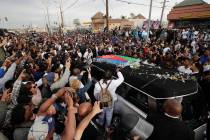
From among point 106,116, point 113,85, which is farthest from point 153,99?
Answer: point 106,116

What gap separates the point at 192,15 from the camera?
1059 inches

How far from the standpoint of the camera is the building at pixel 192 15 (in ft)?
81.3

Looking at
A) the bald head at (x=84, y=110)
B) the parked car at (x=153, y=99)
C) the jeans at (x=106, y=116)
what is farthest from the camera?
the jeans at (x=106, y=116)

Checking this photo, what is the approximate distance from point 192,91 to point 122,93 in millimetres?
1577

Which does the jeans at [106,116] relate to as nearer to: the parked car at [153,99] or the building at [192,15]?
the parked car at [153,99]

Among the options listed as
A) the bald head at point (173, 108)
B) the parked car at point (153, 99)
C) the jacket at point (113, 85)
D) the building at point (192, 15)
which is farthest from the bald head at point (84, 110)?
the building at point (192, 15)

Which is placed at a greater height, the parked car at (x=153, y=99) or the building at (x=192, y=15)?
the building at (x=192, y=15)

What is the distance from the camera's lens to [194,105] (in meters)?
3.88

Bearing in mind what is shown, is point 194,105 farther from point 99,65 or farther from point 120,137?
point 99,65

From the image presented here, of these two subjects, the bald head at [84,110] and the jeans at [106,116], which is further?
the jeans at [106,116]

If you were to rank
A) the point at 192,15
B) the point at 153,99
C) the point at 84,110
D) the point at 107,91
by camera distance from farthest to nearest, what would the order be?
1. the point at 192,15
2. the point at 107,91
3. the point at 153,99
4. the point at 84,110

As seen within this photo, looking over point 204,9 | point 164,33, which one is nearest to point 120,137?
point 164,33

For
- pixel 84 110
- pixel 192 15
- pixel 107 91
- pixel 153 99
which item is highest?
pixel 192 15

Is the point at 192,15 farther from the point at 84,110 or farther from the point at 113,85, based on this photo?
the point at 84,110
